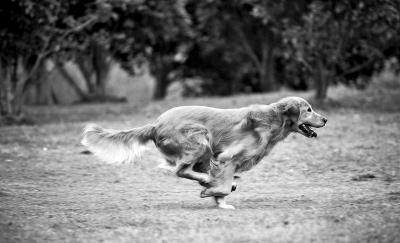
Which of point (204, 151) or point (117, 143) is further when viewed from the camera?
point (117, 143)

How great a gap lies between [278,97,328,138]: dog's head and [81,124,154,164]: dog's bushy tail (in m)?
1.74

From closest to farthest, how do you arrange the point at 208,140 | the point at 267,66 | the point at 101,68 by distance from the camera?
1. the point at 208,140
2. the point at 101,68
3. the point at 267,66

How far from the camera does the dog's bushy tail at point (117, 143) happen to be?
8109 mm

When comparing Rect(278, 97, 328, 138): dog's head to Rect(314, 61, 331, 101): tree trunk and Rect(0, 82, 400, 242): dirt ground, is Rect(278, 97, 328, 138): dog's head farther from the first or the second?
Rect(314, 61, 331, 101): tree trunk

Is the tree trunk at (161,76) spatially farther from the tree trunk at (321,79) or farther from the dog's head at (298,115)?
the dog's head at (298,115)

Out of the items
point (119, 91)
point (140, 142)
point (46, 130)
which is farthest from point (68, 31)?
point (119, 91)

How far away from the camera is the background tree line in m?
17.7

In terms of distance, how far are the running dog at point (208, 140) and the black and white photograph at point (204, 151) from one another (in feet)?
0.05

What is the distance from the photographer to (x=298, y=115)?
27.3 feet

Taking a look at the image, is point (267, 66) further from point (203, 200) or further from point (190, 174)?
point (190, 174)

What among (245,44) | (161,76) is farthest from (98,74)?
(245,44)

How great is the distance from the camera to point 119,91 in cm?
3853

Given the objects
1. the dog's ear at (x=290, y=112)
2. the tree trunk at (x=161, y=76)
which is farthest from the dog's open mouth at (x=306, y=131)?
the tree trunk at (x=161, y=76)

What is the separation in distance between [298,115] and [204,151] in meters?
1.36
